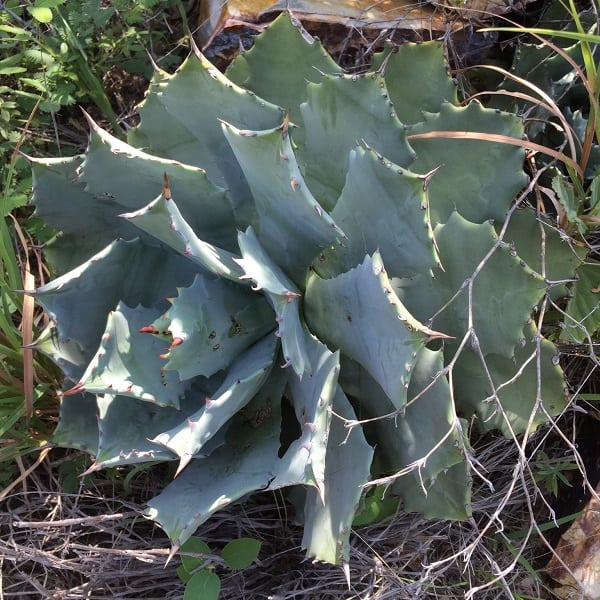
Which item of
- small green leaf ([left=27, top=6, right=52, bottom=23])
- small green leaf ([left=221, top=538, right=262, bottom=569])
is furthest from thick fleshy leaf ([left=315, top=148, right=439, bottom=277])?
small green leaf ([left=27, top=6, right=52, bottom=23])

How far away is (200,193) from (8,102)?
790 mm

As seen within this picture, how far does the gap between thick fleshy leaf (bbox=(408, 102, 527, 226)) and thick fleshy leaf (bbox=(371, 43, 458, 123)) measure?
0.24ft

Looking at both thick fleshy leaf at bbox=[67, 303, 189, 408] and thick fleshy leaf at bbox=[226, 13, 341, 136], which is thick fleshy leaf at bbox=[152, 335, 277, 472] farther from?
thick fleshy leaf at bbox=[226, 13, 341, 136]

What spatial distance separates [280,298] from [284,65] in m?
0.54

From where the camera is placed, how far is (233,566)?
53.1 inches

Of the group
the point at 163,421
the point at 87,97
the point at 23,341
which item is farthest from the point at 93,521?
the point at 87,97

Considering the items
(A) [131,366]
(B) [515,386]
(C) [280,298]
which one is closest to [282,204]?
(C) [280,298]

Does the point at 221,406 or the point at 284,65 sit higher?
the point at 284,65

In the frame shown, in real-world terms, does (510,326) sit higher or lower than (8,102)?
lower

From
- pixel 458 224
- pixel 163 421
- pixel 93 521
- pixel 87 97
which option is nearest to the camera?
pixel 458 224

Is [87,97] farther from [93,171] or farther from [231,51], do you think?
[93,171]

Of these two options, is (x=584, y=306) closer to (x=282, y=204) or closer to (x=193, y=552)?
(x=282, y=204)

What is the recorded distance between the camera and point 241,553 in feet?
4.42

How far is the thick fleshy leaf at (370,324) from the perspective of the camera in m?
0.97
